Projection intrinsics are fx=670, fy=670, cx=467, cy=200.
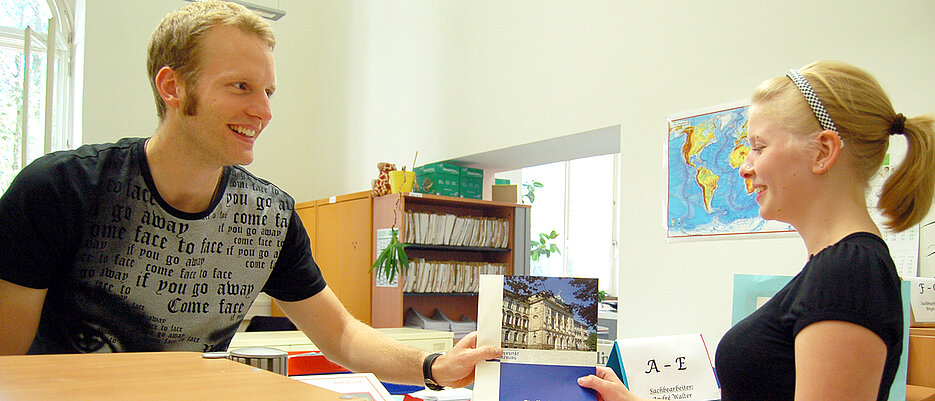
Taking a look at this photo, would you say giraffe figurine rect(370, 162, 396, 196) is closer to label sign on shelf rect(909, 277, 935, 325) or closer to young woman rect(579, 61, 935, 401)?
label sign on shelf rect(909, 277, 935, 325)

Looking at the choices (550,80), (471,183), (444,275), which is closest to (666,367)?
(550,80)

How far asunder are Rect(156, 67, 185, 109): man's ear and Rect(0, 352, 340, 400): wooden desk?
102 centimetres

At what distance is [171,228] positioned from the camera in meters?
1.51

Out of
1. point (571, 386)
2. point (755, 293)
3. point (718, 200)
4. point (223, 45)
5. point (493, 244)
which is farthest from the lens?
point (493, 244)

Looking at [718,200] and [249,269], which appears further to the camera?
Result: [718,200]

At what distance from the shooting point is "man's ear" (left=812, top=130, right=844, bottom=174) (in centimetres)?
126

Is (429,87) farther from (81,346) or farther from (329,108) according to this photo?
(81,346)

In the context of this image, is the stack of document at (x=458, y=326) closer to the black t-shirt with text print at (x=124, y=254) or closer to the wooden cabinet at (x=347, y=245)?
the wooden cabinet at (x=347, y=245)

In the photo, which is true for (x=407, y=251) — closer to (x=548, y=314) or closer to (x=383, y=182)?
(x=383, y=182)

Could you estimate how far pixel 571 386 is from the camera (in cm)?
139

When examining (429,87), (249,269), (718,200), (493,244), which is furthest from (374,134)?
(249,269)

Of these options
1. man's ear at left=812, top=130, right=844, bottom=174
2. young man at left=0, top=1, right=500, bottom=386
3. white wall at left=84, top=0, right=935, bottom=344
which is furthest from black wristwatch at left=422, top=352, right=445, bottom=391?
white wall at left=84, top=0, right=935, bottom=344

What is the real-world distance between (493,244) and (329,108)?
3.15m

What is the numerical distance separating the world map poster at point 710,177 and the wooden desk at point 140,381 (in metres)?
3.18
